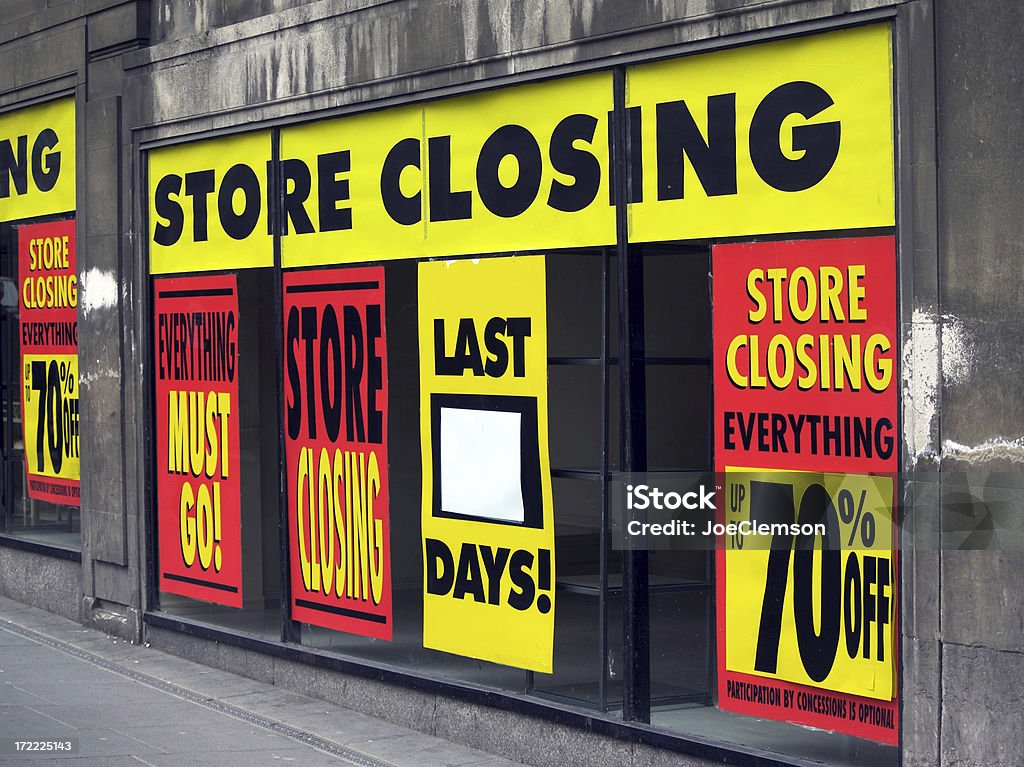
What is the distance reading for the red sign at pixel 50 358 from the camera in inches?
488

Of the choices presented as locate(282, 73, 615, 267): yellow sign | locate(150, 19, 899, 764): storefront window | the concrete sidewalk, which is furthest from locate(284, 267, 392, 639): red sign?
the concrete sidewalk

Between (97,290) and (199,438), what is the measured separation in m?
1.75

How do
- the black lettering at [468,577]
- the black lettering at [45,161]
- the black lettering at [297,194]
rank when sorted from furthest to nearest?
the black lettering at [45,161]
the black lettering at [297,194]
the black lettering at [468,577]

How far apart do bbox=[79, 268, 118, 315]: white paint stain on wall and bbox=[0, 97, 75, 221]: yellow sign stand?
2.70 ft

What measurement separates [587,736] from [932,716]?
204 cm

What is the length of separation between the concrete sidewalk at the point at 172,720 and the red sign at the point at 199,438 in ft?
2.28

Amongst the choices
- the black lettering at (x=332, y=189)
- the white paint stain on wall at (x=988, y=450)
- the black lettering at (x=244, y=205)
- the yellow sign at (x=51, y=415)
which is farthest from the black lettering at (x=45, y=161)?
the white paint stain on wall at (x=988, y=450)

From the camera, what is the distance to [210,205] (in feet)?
34.3

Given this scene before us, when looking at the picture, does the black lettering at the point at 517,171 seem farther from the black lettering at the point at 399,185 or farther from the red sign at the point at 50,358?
the red sign at the point at 50,358

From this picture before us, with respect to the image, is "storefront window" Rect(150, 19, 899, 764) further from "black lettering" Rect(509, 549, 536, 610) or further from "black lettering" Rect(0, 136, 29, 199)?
"black lettering" Rect(0, 136, 29, 199)

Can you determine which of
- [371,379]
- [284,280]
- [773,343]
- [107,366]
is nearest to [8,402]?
[107,366]

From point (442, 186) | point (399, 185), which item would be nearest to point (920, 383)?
point (442, 186)

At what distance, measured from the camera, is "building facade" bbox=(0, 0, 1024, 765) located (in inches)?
235

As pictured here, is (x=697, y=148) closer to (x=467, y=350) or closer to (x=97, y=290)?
(x=467, y=350)
